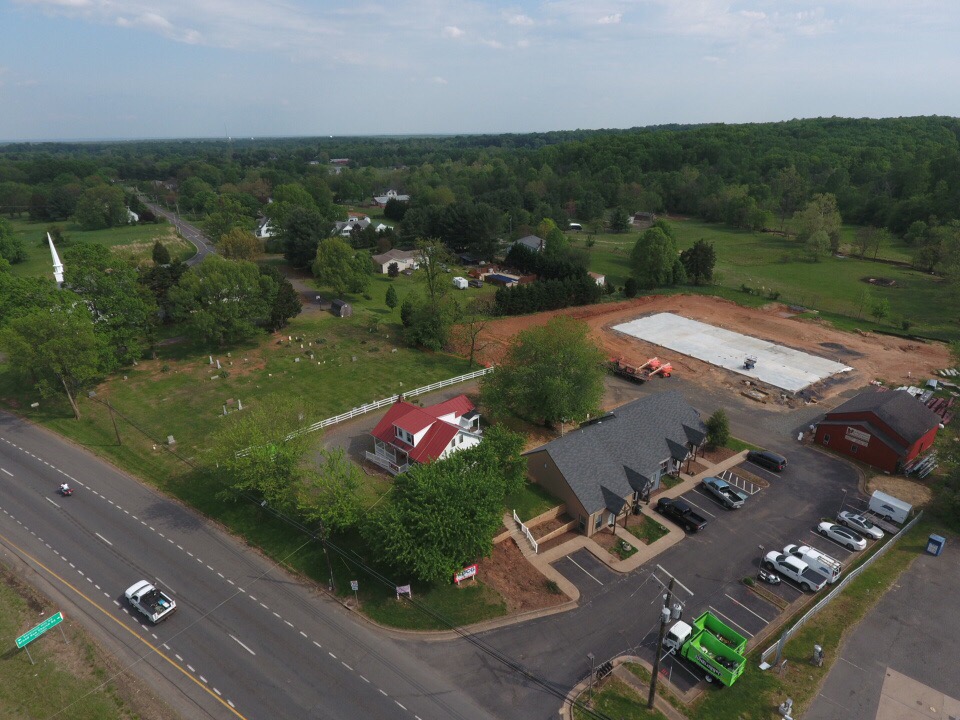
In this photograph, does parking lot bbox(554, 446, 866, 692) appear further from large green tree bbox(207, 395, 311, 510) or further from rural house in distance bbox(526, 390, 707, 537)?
large green tree bbox(207, 395, 311, 510)

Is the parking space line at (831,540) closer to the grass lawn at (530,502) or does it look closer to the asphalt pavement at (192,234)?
the grass lawn at (530,502)

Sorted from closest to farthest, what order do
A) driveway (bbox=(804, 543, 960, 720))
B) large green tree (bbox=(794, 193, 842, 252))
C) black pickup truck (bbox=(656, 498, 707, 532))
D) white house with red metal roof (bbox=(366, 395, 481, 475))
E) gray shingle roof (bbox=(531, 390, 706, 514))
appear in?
1. driveway (bbox=(804, 543, 960, 720))
2. black pickup truck (bbox=(656, 498, 707, 532))
3. gray shingle roof (bbox=(531, 390, 706, 514))
4. white house with red metal roof (bbox=(366, 395, 481, 475))
5. large green tree (bbox=(794, 193, 842, 252))

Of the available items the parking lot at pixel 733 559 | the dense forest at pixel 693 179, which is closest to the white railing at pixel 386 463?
the parking lot at pixel 733 559

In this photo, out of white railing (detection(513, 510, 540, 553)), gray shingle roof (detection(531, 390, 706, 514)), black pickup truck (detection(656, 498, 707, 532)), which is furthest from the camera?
gray shingle roof (detection(531, 390, 706, 514))

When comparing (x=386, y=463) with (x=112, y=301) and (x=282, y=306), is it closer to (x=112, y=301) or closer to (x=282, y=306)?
(x=282, y=306)

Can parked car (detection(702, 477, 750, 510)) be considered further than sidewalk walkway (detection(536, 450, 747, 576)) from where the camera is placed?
Yes

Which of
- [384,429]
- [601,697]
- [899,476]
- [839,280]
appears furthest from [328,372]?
[839,280]

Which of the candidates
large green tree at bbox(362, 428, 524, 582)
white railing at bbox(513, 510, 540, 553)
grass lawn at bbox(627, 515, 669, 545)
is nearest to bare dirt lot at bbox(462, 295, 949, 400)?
grass lawn at bbox(627, 515, 669, 545)

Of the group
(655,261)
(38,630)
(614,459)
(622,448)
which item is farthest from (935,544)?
(655,261)

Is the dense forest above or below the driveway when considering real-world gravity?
above
